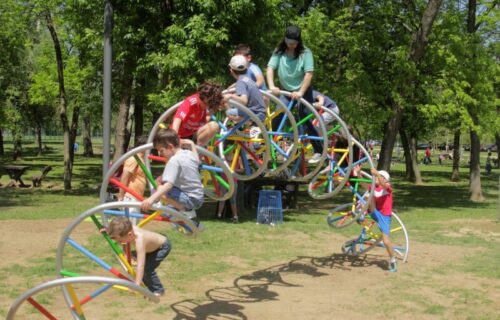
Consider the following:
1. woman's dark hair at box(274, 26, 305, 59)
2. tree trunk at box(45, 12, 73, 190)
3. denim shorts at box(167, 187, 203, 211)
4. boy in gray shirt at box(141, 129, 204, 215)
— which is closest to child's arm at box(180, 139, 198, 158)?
boy in gray shirt at box(141, 129, 204, 215)

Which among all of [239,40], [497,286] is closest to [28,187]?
[239,40]

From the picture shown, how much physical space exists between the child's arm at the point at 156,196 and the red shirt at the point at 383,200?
20.9 ft

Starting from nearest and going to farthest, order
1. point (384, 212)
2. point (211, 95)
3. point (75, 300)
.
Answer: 1. point (75, 300)
2. point (211, 95)
3. point (384, 212)

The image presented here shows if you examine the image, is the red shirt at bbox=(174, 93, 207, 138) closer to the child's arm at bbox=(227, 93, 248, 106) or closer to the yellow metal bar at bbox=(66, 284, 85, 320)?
the child's arm at bbox=(227, 93, 248, 106)

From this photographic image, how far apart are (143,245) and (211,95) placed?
1676mm

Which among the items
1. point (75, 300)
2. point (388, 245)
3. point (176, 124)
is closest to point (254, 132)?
point (176, 124)

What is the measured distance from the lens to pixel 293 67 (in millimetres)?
7473

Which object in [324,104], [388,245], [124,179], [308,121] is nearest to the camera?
[308,121]

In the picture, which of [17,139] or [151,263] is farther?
[17,139]

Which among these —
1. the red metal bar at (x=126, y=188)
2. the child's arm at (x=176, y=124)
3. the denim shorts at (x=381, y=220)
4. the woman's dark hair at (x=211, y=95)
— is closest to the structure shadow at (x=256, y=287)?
the denim shorts at (x=381, y=220)

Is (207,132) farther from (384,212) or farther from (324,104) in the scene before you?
(384,212)

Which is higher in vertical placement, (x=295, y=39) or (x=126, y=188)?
(x=295, y=39)

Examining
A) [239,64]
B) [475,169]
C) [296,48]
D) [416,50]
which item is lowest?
[475,169]

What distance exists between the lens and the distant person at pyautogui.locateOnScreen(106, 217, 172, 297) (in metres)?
5.46
